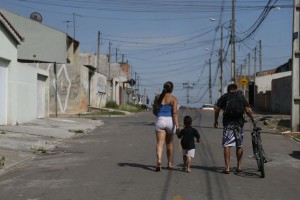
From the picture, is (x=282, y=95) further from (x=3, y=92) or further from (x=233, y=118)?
(x=233, y=118)

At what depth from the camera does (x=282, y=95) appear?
45406 mm

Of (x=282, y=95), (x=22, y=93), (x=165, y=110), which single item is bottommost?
(x=165, y=110)

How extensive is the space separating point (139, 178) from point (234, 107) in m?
2.35

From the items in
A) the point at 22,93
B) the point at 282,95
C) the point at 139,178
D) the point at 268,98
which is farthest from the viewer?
the point at 268,98

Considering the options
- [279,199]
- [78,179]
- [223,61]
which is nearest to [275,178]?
[279,199]

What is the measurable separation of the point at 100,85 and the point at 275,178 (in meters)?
46.4

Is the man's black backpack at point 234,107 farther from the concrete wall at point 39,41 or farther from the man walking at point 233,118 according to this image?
the concrete wall at point 39,41

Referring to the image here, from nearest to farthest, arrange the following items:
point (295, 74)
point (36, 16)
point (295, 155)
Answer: point (295, 155)
point (295, 74)
point (36, 16)

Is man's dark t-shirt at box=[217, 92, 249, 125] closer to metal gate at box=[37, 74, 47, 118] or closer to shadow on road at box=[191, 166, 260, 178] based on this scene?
shadow on road at box=[191, 166, 260, 178]

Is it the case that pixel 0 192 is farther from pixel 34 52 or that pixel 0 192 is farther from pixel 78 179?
pixel 34 52

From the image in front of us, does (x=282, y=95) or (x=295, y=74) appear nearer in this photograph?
(x=295, y=74)

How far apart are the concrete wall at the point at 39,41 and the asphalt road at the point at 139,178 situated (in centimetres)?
2780

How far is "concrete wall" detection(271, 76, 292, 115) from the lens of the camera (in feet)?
138

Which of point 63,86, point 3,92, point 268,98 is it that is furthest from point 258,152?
point 268,98
